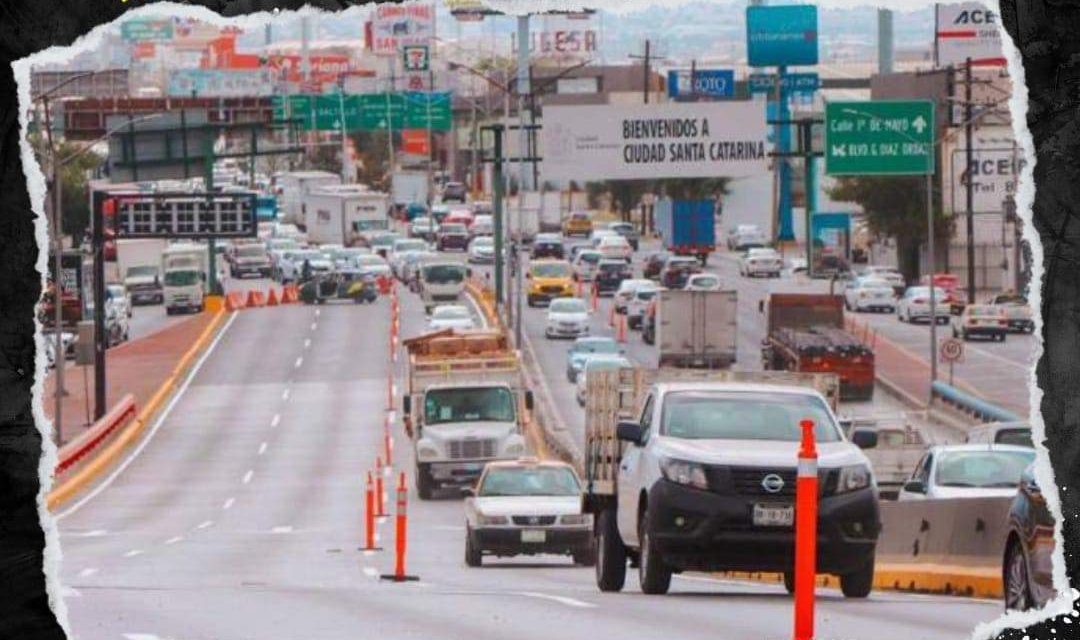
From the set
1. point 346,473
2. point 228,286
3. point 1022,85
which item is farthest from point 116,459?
point 228,286

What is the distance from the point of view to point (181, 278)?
101 meters

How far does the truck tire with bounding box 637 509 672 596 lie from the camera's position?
16.6 meters

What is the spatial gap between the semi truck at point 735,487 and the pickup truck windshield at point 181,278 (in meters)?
83.7

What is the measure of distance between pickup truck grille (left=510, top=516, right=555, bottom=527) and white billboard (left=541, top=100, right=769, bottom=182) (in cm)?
4007

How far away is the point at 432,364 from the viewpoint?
48.2 metres

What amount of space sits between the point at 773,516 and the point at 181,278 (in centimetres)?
8666

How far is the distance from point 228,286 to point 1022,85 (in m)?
117

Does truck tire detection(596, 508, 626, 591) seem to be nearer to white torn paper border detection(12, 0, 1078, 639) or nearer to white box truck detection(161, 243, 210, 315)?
white torn paper border detection(12, 0, 1078, 639)

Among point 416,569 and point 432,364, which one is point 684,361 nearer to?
point 432,364

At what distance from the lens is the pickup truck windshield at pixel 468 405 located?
47.6 metres

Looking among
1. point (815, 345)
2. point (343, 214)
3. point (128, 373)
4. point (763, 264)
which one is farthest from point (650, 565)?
point (343, 214)

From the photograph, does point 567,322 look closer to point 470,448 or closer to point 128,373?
point 128,373

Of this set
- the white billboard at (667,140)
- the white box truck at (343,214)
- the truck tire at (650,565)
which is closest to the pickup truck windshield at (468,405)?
the white billboard at (667,140)

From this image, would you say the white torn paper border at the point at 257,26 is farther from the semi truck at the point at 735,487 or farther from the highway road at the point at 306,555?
the semi truck at the point at 735,487
